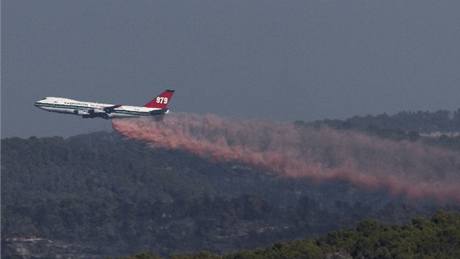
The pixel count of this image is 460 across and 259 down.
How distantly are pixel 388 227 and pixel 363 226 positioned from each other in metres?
2.17

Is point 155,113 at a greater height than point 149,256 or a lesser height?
greater

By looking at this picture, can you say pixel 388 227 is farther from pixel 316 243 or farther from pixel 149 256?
pixel 149 256

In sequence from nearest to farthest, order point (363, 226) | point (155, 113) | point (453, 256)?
point (453, 256) < point (363, 226) < point (155, 113)

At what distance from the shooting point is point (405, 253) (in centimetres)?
16275

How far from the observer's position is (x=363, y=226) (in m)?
175

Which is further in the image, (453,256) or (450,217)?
(450,217)

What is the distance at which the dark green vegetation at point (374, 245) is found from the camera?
164m

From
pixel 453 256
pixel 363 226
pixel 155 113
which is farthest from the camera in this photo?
pixel 155 113

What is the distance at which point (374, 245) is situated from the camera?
552ft

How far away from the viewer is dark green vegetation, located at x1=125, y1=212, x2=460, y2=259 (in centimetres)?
16450

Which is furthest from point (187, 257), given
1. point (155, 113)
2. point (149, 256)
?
point (155, 113)

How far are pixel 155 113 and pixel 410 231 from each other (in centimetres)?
3269

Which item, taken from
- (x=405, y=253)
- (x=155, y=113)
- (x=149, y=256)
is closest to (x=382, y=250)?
(x=405, y=253)

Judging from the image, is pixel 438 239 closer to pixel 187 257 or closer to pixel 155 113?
pixel 187 257
